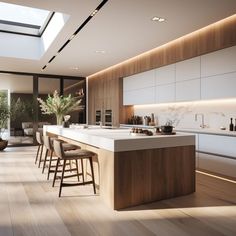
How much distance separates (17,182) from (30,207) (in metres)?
1.29

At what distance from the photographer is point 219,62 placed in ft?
14.5

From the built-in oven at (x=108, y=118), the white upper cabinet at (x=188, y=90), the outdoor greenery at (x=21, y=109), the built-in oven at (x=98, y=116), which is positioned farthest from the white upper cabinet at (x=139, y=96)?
the outdoor greenery at (x=21, y=109)

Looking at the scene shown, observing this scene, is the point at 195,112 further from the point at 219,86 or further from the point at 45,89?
the point at 45,89

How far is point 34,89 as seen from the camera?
925 cm

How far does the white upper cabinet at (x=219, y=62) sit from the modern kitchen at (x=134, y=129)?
0.06 feet

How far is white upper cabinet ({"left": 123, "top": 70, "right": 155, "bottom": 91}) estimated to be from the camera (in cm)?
633

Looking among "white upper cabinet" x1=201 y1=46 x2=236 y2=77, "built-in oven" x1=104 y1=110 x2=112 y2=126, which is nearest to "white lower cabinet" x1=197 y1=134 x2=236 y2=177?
"white upper cabinet" x1=201 y1=46 x2=236 y2=77

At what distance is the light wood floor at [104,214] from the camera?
8.08ft

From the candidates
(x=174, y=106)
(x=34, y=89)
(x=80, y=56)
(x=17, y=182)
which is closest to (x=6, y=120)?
(x=34, y=89)

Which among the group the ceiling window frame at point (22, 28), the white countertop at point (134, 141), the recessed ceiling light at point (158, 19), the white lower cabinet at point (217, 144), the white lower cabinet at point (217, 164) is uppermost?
the ceiling window frame at point (22, 28)

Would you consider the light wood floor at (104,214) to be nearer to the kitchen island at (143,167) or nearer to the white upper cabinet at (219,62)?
the kitchen island at (143,167)

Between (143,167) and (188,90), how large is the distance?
2.60m

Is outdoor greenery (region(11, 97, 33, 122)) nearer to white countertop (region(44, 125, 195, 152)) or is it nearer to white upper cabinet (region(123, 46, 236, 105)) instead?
white upper cabinet (region(123, 46, 236, 105))

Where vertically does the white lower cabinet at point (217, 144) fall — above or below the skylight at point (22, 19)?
below
